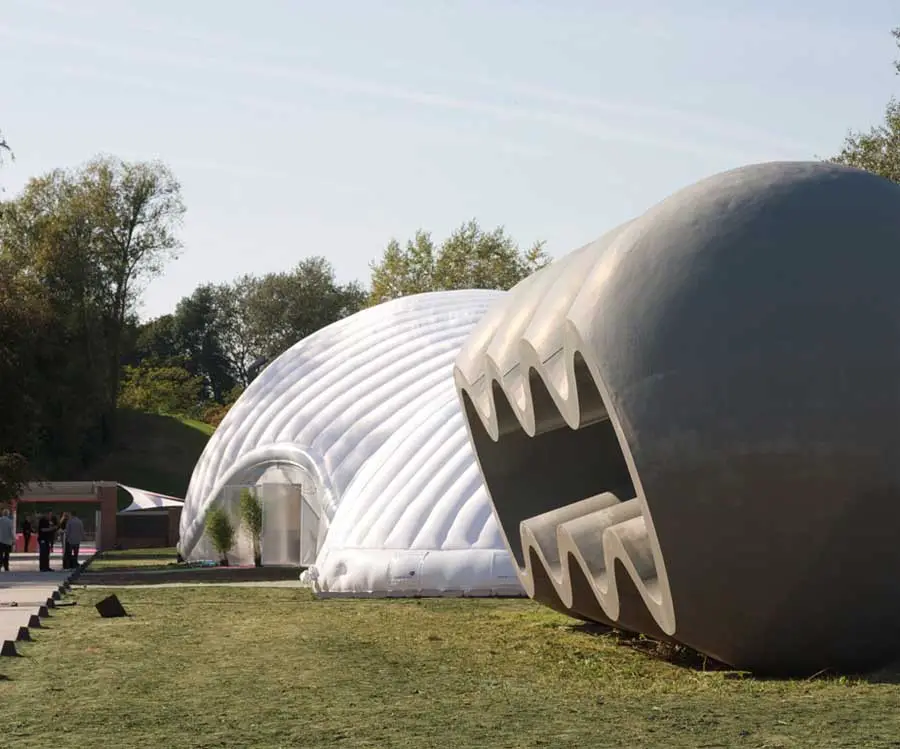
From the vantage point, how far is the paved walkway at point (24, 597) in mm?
17203

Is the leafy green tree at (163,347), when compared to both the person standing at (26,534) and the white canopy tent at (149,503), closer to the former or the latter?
the white canopy tent at (149,503)

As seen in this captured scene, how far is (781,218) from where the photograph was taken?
36.6ft

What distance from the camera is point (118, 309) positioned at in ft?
227

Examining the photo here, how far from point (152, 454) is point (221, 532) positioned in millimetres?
38189

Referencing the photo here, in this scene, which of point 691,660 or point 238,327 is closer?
point 691,660

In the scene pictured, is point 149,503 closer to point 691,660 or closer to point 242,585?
point 242,585

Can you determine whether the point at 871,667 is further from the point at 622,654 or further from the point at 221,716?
the point at 221,716

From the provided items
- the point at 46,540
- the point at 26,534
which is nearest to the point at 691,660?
the point at 46,540

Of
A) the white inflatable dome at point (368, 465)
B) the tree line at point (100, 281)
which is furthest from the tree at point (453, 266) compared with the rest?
the white inflatable dome at point (368, 465)

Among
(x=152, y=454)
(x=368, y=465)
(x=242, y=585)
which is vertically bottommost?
(x=242, y=585)

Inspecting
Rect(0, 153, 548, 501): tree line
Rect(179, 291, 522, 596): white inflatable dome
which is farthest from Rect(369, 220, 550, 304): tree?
Rect(179, 291, 522, 596): white inflatable dome

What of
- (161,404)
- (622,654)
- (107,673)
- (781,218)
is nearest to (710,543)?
(781,218)

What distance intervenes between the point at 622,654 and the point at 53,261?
5631 cm

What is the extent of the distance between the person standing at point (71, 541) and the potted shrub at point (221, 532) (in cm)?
298
